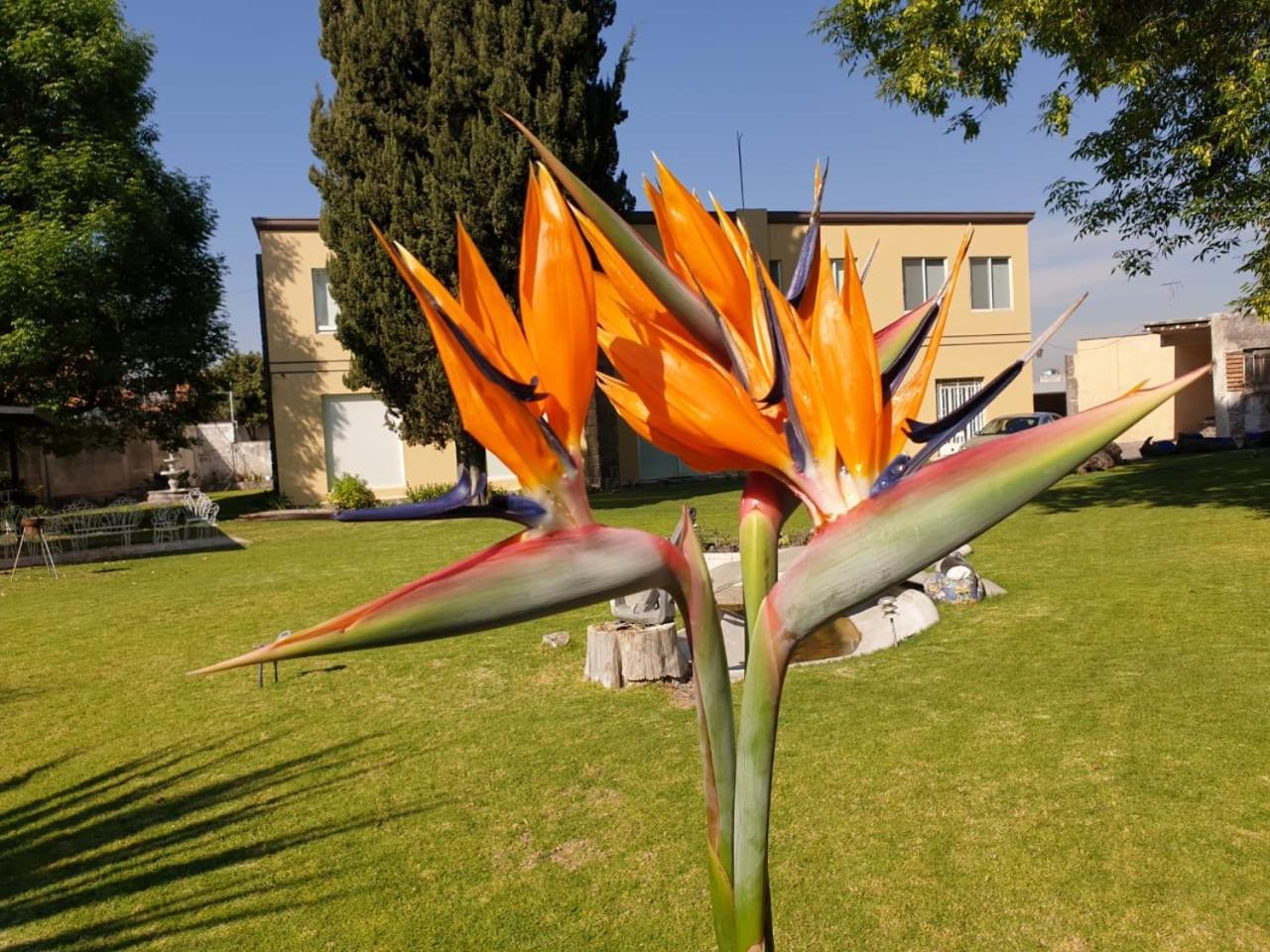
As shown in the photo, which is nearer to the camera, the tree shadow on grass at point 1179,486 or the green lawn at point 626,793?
the green lawn at point 626,793

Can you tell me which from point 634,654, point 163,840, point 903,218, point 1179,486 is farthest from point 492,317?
point 903,218

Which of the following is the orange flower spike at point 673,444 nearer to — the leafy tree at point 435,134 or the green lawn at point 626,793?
the green lawn at point 626,793

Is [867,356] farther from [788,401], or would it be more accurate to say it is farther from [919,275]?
[919,275]

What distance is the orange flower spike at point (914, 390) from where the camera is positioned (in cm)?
69

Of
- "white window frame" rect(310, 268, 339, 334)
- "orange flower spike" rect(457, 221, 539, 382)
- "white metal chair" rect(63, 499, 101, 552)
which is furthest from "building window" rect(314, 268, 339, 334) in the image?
"orange flower spike" rect(457, 221, 539, 382)

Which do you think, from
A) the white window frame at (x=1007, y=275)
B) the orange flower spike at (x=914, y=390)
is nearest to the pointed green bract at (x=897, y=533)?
the orange flower spike at (x=914, y=390)

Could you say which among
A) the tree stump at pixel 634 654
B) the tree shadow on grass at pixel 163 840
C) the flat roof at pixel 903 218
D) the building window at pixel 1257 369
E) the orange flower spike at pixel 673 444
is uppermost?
the flat roof at pixel 903 218

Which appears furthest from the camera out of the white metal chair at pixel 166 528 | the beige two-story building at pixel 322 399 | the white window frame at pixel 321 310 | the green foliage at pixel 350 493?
the white window frame at pixel 321 310

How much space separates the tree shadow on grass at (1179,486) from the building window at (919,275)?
612 centimetres

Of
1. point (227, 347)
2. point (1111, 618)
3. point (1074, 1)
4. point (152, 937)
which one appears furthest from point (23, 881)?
point (227, 347)

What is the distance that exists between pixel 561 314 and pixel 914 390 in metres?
0.30

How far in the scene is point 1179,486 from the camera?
14.4 meters

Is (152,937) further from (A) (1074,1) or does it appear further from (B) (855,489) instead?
(A) (1074,1)

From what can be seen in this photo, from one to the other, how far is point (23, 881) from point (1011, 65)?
10.5 metres
